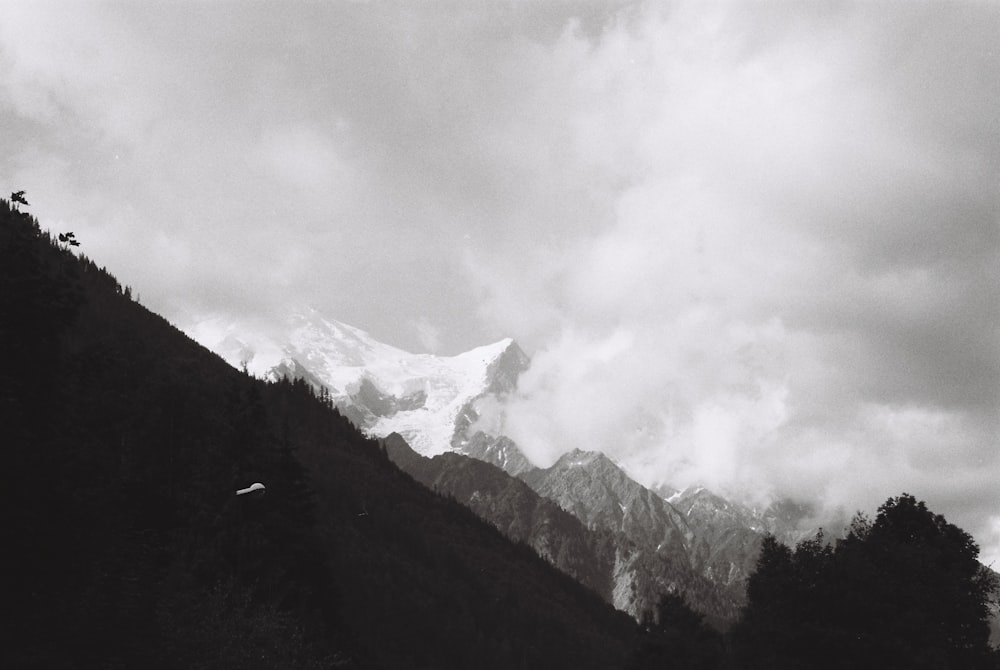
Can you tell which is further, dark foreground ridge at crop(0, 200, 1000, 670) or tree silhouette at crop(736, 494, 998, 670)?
tree silhouette at crop(736, 494, 998, 670)

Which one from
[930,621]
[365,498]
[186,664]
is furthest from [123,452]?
[365,498]

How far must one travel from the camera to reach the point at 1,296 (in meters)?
33.5

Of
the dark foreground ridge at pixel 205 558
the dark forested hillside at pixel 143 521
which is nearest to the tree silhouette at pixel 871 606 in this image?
the dark foreground ridge at pixel 205 558

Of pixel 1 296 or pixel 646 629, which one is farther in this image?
pixel 646 629

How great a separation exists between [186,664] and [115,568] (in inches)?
387

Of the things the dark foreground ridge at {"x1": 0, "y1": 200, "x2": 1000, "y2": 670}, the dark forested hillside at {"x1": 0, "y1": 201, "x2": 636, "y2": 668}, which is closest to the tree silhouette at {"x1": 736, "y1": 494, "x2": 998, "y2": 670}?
the dark foreground ridge at {"x1": 0, "y1": 200, "x2": 1000, "y2": 670}

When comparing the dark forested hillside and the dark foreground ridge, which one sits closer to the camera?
the dark forested hillside

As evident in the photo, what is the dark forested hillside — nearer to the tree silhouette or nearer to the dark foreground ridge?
the dark foreground ridge

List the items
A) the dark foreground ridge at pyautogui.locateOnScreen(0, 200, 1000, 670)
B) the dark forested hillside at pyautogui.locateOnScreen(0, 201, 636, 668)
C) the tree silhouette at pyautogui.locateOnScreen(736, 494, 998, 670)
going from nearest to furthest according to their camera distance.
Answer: the dark forested hillside at pyautogui.locateOnScreen(0, 201, 636, 668) → the dark foreground ridge at pyautogui.locateOnScreen(0, 200, 1000, 670) → the tree silhouette at pyautogui.locateOnScreen(736, 494, 998, 670)

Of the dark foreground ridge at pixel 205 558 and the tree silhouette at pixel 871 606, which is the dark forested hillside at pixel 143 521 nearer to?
the dark foreground ridge at pixel 205 558

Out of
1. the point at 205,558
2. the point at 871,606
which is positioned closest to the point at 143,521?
the point at 205,558

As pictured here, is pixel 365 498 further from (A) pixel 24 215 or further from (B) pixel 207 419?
(A) pixel 24 215

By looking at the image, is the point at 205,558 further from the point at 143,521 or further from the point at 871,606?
the point at 871,606

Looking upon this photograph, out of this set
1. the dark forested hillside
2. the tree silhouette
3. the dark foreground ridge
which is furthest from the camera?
the tree silhouette
